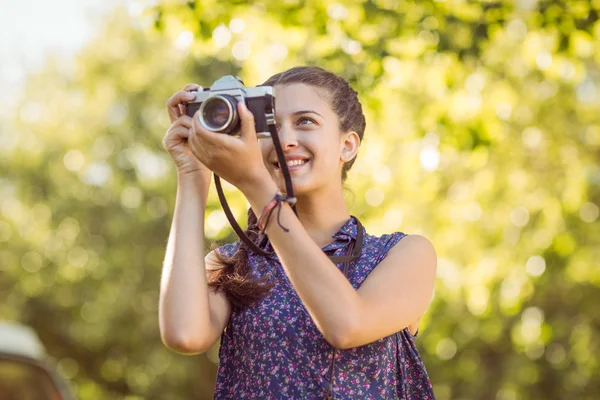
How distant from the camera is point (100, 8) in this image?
2045cm

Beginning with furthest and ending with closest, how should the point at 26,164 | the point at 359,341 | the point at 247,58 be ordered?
the point at 26,164, the point at 247,58, the point at 359,341

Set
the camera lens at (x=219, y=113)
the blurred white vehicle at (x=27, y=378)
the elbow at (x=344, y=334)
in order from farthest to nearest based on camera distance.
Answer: the blurred white vehicle at (x=27, y=378) → the camera lens at (x=219, y=113) → the elbow at (x=344, y=334)

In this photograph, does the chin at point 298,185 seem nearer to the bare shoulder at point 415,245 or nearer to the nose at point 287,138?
the nose at point 287,138

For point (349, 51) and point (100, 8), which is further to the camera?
point (100, 8)

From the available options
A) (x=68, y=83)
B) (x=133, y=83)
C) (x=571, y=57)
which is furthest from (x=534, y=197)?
(x=68, y=83)

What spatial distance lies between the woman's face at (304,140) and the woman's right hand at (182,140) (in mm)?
177

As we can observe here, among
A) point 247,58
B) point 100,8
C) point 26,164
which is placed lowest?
point 247,58

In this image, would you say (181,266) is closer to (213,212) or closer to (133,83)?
(213,212)

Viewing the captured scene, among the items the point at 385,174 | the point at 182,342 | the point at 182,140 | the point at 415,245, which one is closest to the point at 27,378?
the point at 182,140

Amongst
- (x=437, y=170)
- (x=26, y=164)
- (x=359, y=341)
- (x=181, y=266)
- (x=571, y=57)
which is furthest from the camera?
(x=26, y=164)

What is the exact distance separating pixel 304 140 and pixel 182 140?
1.05ft

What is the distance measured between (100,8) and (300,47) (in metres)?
14.2

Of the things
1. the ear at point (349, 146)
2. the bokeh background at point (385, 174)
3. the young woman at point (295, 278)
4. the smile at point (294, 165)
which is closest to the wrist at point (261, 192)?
the young woman at point (295, 278)

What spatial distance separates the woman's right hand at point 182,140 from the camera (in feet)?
7.75
